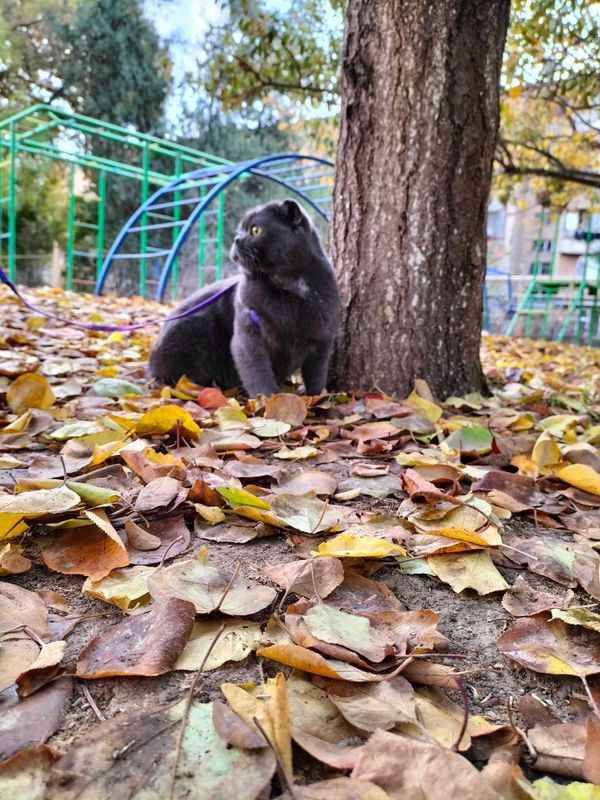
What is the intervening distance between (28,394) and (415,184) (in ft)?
5.37

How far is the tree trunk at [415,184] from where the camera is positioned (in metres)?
2.35

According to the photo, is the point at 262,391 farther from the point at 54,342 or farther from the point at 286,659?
the point at 286,659

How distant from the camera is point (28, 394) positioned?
1949 mm

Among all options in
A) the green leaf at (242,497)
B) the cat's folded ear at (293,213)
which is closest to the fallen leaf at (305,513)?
the green leaf at (242,497)

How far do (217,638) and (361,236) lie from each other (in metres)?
2.08

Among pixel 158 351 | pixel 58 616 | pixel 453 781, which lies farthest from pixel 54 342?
pixel 453 781

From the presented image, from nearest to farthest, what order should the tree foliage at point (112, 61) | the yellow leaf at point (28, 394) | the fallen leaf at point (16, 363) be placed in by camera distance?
the yellow leaf at point (28, 394)
the fallen leaf at point (16, 363)
the tree foliage at point (112, 61)

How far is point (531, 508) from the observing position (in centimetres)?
139

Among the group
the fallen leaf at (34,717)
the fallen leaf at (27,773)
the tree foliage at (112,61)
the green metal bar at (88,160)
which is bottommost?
the fallen leaf at (34,717)

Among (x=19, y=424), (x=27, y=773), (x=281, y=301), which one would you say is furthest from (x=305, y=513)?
(x=281, y=301)

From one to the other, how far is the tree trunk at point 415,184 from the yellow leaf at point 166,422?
3.61 ft

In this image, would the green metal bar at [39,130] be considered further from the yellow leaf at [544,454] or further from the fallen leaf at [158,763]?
the fallen leaf at [158,763]

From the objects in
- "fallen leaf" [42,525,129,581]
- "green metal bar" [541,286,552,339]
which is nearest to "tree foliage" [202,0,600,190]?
"fallen leaf" [42,525,129,581]

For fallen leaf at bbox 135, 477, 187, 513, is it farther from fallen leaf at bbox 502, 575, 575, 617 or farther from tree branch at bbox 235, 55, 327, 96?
tree branch at bbox 235, 55, 327, 96
